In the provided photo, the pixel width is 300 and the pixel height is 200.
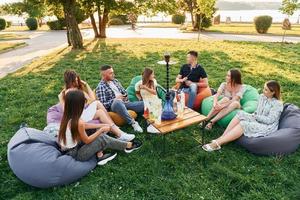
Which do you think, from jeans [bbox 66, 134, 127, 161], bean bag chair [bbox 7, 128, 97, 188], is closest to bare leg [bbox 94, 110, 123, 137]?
jeans [bbox 66, 134, 127, 161]

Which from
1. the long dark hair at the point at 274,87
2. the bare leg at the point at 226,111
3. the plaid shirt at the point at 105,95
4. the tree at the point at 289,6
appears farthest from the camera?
the tree at the point at 289,6

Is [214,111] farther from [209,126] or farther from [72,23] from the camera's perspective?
[72,23]

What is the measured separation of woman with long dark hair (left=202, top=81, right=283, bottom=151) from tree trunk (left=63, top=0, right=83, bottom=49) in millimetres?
11765

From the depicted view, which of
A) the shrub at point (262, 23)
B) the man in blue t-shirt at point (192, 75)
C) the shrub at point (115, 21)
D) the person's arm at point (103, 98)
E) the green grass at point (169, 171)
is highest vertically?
the shrub at point (115, 21)

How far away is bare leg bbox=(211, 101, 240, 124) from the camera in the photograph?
5930 millimetres

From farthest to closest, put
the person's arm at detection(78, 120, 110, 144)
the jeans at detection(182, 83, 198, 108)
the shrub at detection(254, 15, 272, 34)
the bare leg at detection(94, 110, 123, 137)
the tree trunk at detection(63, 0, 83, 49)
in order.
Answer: the shrub at detection(254, 15, 272, 34)
the tree trunk at detection(63, 0, 83, 49)
the jeans at detection(182, 83, 198, 108)
the bare leg at detection(94, 110, 123, 137)
the person's arm at detection(78, 120, 110, 144)

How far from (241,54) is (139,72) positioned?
17.7ft

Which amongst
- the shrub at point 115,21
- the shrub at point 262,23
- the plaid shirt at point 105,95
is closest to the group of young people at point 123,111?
the plaid shirt at point 105,95

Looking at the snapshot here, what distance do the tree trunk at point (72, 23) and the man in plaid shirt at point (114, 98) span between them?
31.7ft

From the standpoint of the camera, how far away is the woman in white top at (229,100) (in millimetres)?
5980

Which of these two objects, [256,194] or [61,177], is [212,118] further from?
[61,177]

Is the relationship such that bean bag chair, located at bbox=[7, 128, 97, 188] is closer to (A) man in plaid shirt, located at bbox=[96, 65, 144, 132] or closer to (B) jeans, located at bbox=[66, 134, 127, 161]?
(B) jeans, located at bbox=[66, 134, 127, 161]

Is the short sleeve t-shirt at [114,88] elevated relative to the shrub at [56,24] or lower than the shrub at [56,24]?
lower

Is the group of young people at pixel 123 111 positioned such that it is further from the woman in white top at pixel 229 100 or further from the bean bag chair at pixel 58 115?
the bean bag chair at pixel 58 115
